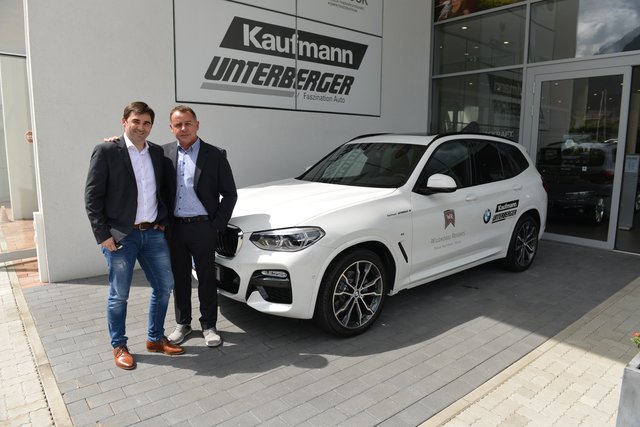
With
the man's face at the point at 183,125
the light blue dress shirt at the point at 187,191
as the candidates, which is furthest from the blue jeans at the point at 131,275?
the man's face at the point at 183,125

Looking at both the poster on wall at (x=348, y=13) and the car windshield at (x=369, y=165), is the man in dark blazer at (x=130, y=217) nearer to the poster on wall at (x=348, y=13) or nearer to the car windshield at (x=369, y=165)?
the car windshield at (x=369, y=165)

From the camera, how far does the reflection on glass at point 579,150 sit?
7273 millimetres

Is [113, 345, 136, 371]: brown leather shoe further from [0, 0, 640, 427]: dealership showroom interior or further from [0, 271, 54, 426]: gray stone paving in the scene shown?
[0, 271, 54, 426]: gray stone paving

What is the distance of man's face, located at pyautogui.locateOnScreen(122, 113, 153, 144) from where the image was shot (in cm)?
333

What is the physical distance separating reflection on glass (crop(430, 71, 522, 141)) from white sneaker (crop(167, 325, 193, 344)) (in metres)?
5.79

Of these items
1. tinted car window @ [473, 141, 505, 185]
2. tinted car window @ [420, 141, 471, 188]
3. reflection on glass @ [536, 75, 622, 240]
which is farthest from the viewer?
reflection on glass @ [536, 75, 622, 240]

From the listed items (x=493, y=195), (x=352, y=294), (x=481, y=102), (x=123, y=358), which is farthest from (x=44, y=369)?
(x=481, y=102)

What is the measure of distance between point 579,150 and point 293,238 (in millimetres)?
6034

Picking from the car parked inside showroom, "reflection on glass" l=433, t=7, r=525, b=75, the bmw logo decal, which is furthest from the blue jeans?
"reflection on glass" l=433, t=7, r=525, b=75

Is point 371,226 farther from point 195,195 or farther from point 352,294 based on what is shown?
point 195,195

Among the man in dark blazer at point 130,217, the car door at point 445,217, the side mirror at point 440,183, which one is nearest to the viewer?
the man in dark blazer at point 130,217

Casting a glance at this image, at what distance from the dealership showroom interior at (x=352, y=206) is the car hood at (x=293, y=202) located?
0.03 metres

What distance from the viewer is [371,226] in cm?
394

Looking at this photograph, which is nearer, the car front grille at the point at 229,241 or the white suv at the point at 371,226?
the white suv at the point at 371,226
